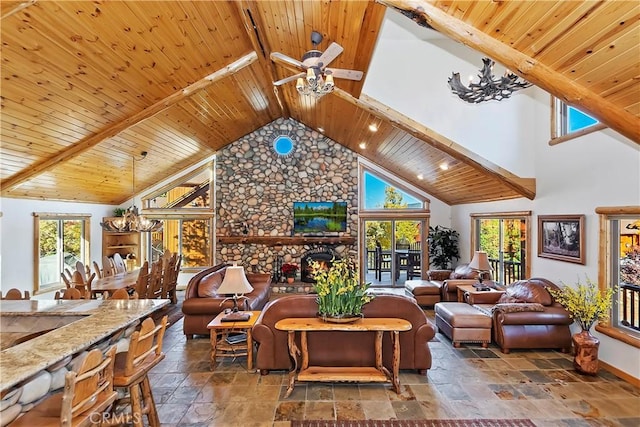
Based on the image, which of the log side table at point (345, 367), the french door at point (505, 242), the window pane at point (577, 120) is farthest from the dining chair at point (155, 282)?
the window pane at point (577, 120)

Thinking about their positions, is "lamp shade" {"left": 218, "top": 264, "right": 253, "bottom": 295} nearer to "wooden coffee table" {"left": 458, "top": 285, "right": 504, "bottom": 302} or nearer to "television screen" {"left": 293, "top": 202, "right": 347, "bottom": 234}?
"wooden coffee table" {"left": 458, "top": 285, "right": 504, "bottom": 302}

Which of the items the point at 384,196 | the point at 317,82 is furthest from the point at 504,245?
the point at 317,82

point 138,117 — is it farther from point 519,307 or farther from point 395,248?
point 395,248

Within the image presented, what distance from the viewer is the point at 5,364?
5.91 feet

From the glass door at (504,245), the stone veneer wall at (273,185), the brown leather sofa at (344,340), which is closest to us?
the brown leather sofa at (344,340)

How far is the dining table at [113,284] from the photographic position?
545 centimetres

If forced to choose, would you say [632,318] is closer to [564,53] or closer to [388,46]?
[564,53]

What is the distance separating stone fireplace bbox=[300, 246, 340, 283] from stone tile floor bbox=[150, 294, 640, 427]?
15.6 feet

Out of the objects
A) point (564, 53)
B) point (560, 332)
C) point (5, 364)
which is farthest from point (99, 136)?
point (560, 332)

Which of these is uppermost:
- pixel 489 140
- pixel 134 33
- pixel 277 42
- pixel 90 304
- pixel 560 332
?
pixel 277 42

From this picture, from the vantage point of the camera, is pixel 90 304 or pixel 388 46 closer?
pixel 90 304

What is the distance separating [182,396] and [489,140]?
18.0 ft

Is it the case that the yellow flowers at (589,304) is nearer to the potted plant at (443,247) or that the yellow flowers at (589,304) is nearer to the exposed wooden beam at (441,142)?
the exposed wooden beam at (441,142)

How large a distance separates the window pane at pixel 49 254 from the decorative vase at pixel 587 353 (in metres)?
8.78
